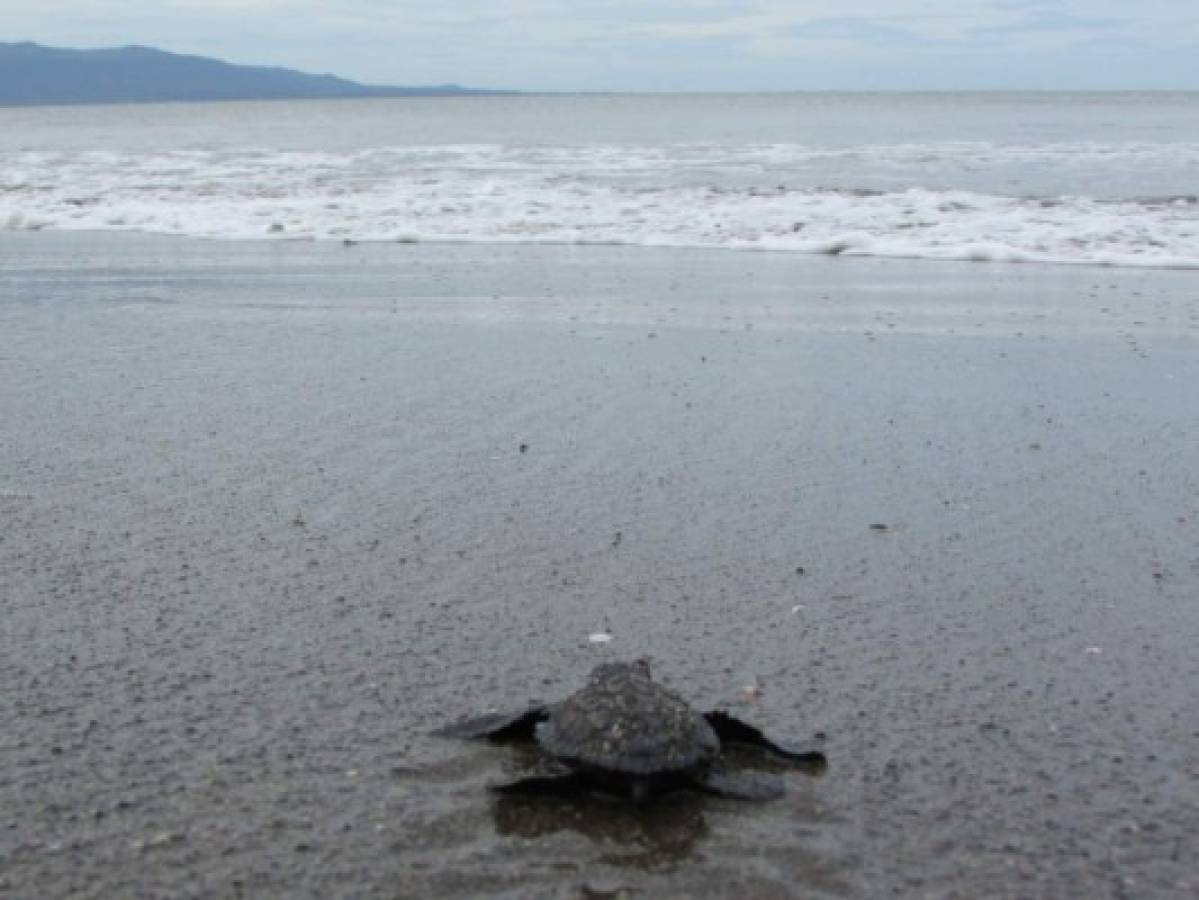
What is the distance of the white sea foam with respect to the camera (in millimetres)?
13125

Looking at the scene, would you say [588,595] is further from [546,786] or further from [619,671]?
[546,786]

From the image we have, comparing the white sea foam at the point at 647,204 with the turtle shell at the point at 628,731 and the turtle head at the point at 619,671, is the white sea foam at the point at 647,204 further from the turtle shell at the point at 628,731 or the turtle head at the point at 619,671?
the turtle shell at the point at 628,731

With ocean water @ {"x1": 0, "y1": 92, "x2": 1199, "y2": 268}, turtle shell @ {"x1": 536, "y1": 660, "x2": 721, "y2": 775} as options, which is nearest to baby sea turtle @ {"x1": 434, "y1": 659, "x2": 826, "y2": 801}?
turtle shell @ {"x1": 536, "y1": 660, "x2": 721, "y2": 775}

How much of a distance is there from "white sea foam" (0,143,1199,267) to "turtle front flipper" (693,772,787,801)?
9.99 metres

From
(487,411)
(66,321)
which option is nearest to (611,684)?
(487,411)

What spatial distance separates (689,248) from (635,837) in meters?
11.0

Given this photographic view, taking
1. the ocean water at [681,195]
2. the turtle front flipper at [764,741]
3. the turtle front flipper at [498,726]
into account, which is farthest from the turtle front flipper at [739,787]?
the ocean water at [681,195]

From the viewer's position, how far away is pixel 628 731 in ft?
8.52

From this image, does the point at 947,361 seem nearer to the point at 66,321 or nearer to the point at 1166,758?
the point at 1166,758

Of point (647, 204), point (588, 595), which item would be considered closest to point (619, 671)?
point (588, 595)

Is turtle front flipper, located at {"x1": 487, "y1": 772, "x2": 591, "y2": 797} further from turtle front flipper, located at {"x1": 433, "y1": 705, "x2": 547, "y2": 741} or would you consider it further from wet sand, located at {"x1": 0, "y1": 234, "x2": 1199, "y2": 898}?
turtle front flipper, located at {"x1": 433, "y1": 705, "x2": 547, "y2": 741}

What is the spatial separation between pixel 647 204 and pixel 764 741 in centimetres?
1441

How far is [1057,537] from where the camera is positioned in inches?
175

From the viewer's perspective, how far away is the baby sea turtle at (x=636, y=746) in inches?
102
